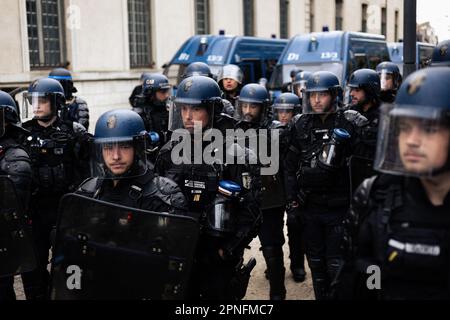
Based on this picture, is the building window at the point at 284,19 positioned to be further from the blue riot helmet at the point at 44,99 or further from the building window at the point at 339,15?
the blue riot helmet at the point at 44,99

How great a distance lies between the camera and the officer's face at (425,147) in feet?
7.56

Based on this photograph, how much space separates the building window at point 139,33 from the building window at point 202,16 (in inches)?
88.9

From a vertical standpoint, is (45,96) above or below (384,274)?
above

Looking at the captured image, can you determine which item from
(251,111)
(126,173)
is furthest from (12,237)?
(251,111)

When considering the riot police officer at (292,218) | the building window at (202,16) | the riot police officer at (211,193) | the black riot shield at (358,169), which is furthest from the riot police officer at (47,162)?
the building window at (202,16)

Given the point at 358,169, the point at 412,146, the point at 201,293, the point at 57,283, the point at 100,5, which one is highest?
the point at 100,5

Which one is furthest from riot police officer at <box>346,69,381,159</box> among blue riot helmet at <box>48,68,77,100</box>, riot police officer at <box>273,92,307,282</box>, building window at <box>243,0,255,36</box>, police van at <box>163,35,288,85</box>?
building window at <box>243,0,255,36</box>

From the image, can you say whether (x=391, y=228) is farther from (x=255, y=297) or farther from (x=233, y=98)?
(x=233, y=98)

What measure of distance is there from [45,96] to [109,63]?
12.7 meters

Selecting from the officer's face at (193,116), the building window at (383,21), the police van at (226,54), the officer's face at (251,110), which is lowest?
the officer's face at (251,110)

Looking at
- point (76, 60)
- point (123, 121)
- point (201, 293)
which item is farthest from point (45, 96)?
point (76, 60)

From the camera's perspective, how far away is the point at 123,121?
341 cm

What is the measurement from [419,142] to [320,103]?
252cm

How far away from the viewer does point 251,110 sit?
564 centimetres
